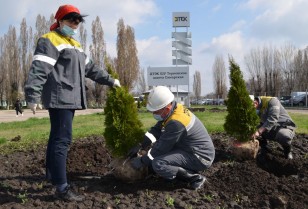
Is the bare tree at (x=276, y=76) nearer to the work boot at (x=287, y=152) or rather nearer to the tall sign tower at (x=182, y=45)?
the tall sign tower at (x=182, y=45)

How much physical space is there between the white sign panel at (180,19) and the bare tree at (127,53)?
928 inches

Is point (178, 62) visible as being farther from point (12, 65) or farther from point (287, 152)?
point (12, 65)

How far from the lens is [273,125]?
6.26m

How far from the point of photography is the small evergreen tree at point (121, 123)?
15.7ft

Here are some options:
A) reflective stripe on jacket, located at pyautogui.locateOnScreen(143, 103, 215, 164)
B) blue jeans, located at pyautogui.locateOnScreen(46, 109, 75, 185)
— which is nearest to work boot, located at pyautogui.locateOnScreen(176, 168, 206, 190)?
reflective stripe on jacket, located at pyautogui.locateOnScreen(143, 103, 215, 164)

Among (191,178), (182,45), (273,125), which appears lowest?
(191,178)

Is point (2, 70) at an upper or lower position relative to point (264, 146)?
upper

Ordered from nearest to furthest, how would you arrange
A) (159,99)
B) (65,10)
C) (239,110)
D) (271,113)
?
(65,10), (159,99), (239,110), (271,113)

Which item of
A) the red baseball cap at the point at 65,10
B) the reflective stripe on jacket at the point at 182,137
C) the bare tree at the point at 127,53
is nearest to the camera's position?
the red baseball cap at the point at 65,10

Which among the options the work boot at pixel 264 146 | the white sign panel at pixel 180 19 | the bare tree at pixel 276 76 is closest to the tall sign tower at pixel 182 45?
the white sign panel at pixel 180 19

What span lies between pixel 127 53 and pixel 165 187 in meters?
46.1

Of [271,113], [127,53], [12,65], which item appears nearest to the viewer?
[271,113]

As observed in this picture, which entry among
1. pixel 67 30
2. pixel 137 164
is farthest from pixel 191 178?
pixel 67 30

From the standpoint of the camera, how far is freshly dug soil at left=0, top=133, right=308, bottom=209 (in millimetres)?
3889
